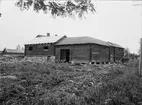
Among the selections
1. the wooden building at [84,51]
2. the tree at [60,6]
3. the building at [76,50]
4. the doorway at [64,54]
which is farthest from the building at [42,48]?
the tree at [60,6]

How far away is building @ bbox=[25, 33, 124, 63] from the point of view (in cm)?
2059

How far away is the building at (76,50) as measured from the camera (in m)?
20.6

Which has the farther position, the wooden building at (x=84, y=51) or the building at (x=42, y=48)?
the building at (x=42, y=48)

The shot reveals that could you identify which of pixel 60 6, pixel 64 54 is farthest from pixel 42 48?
pixel 60 6

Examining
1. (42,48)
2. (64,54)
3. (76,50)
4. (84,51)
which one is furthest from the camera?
(42,48)

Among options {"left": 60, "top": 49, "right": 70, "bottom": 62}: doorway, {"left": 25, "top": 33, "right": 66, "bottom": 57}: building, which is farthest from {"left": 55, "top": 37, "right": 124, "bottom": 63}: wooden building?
{"left": 25, "top": 33, "right": 66, "bottom": 57}: building

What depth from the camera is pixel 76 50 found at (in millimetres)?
21516

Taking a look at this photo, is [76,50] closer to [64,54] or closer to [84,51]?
[84,51]

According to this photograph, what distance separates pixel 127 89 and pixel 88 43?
52.3 feet

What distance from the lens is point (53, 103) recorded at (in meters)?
3.43

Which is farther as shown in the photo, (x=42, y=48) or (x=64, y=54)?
(x=42, y=48)

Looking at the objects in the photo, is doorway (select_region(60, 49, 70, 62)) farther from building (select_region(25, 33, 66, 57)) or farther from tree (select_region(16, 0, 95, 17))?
tree (select_region(16, 0, 95, 17))

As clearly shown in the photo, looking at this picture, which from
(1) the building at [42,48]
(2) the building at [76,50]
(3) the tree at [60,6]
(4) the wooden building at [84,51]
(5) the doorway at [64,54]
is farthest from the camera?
(1) the building at [42,48]

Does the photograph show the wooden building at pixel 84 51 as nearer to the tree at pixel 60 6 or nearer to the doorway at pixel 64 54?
the doorway at pixel 64 54
